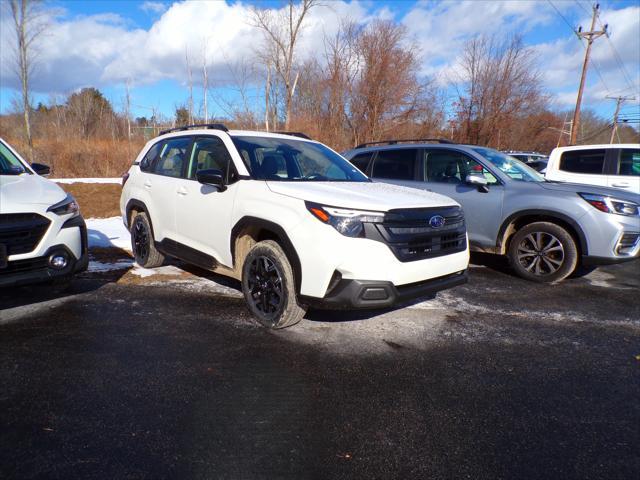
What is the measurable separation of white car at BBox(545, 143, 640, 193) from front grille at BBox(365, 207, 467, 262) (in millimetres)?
5964

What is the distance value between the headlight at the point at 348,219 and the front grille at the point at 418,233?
1.9 inches

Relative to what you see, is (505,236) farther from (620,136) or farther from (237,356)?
(620,136)

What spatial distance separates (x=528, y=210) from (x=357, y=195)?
3221mm

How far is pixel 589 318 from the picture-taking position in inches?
172

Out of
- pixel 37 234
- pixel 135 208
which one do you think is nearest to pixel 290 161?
pixel 37 234

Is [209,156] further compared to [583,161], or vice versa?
[583,161]

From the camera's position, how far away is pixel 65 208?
4.05 meters

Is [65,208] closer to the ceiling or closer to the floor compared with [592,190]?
closer to the floor

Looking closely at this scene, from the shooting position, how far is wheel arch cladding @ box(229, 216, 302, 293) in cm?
336

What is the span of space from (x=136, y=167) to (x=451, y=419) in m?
5.12

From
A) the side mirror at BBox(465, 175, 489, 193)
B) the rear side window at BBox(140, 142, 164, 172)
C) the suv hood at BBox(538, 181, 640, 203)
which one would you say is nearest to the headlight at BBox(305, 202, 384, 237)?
the side mirror at BBox(465, 175, 489, 193)

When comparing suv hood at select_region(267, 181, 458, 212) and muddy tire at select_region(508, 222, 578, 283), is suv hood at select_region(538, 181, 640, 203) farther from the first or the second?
suv hood at select_region(267, 181, 458, 212)

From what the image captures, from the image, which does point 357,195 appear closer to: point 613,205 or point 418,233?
point 418,233

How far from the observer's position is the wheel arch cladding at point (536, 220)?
5.29m
